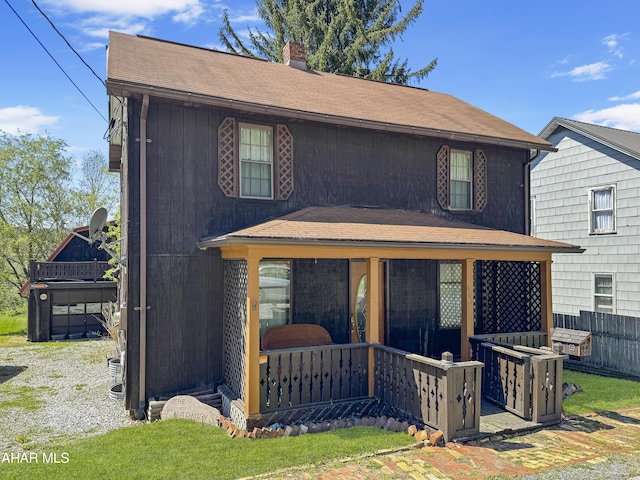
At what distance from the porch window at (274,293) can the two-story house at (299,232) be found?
4 centimetres

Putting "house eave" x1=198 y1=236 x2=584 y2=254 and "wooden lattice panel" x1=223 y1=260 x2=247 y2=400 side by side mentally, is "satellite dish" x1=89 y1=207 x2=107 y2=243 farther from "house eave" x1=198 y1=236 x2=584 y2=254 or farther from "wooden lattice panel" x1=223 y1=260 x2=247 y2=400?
"wooden lattice panel" x1=223 y1=260 x2=247 y2=400

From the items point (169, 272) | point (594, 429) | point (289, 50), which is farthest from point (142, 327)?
point (289, 50)

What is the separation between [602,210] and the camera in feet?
46.1

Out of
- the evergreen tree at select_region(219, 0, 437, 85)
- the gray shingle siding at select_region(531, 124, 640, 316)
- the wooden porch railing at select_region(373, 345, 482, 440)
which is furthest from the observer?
the evergreen tree at select_region(219, 0, 437, 85)

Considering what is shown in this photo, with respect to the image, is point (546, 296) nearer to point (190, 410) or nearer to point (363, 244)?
point (363, 244)

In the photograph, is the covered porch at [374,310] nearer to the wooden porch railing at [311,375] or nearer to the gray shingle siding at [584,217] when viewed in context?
the wooden porch railing at [311,375]

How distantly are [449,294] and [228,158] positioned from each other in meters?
5.87

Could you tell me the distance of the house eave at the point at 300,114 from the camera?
7.50m

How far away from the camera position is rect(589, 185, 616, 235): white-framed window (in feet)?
45.2

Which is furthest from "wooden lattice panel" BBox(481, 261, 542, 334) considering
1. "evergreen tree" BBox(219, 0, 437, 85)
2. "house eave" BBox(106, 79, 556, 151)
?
"evergreen tree" BBox(219, 0, 437, 85)

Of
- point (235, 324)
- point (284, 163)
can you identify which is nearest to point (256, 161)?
point (284, 163)

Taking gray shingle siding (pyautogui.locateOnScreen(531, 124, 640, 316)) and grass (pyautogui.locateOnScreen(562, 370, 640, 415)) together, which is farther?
gray shingle siding (pyautogui.locateOnScreen(531, 124, 640, 316))

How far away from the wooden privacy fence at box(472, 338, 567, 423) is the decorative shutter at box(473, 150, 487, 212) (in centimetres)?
445

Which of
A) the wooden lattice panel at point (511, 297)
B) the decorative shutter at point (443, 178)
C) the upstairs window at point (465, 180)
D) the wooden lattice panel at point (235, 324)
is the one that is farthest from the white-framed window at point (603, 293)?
the wooden lattice panel at point (235, 324)
